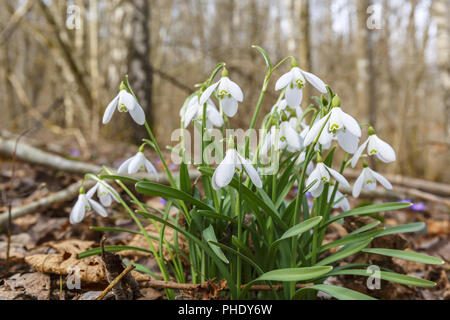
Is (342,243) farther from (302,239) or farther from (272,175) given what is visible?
(272,175)

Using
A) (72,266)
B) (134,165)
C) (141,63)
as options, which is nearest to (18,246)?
(72,266)

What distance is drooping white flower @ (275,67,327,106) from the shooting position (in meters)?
1.02

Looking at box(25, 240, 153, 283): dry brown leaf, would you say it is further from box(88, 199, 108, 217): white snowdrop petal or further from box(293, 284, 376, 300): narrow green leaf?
box(293, 284, 376, 300): narrow green leaf

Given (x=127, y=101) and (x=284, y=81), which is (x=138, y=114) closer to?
(x=127, y=101)

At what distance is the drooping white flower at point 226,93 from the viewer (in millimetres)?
995

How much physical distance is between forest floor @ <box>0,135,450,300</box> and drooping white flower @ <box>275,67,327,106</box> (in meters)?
0.64

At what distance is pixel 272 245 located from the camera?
3.46ft

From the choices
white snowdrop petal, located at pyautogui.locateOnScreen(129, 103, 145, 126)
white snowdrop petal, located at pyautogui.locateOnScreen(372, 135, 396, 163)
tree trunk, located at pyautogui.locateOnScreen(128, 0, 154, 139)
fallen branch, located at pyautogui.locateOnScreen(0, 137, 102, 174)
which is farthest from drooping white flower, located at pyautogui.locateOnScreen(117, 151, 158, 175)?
tree trunk, located at pyautogui.locateOnScreen(128, 0, 154, 139)

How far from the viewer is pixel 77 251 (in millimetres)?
1438

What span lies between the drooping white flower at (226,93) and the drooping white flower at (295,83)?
0.37ft

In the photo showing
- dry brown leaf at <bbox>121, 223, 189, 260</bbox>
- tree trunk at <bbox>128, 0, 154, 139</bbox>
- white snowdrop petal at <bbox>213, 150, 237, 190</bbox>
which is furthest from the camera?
tree trunk at <bbox>128, 0, 154, 139</bbox>

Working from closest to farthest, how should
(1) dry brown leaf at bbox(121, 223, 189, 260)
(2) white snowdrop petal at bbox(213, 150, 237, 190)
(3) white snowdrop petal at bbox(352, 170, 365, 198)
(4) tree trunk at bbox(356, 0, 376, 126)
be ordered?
(2) white snowdrop petal at bbox(213, 150, 237, 190) < (3) white snowdrop petal at bbox(352, 170, 365, 198) < (1) dry brown leaf at bbox(121, 223, 189, 260) < (4) tree trunk at bbox(356, 0, 376, 126)

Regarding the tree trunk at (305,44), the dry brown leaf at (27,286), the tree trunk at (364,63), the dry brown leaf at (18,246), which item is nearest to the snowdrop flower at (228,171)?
the dry brown leaf at (27,286)

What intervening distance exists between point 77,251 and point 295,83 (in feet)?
3.47
